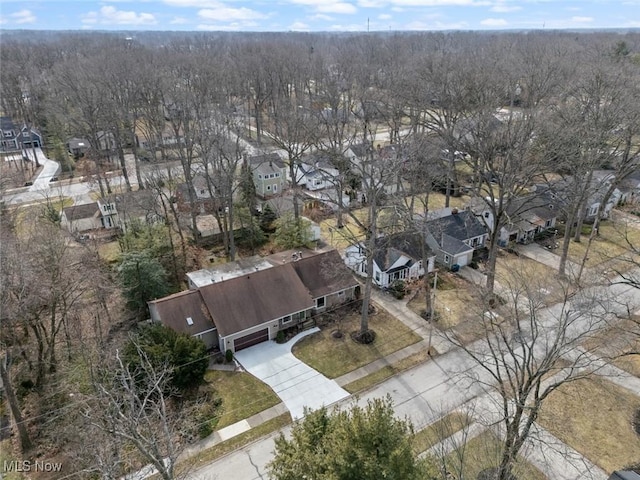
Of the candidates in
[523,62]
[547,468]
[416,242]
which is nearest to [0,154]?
[416,242]

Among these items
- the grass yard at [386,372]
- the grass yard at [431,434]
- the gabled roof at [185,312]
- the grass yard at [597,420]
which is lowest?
the grass yard at [386,372]

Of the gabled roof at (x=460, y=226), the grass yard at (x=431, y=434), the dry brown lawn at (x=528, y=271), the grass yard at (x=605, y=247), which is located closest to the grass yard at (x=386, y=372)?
the grass yard at (x=431, y=434)

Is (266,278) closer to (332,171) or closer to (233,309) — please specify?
(233,309)

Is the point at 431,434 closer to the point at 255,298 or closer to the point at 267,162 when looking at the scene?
the point at 255,298

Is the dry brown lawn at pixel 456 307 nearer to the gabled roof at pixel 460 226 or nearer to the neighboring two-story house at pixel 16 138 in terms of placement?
the gabled roof at pixel 460 226

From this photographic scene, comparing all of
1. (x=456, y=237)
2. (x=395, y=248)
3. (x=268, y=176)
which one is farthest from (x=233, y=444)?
(x=268, y=176)

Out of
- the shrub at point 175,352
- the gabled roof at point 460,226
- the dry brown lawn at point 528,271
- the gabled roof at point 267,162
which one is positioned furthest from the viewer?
the gabled roof at point 267,162

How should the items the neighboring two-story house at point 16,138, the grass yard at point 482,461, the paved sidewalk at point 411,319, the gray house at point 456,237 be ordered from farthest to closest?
the neighboring two-story house at point 16,138 → the gray house at point 456,237 → the paved sidewalk at point 411,319 → the grass yard at point 482,461
